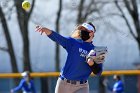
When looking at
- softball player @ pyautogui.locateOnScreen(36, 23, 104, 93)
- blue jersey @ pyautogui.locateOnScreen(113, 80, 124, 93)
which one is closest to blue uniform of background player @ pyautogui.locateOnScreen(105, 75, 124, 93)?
blue jersey @ pyautogui.locateOnScreen(113, 80, 124, 93)

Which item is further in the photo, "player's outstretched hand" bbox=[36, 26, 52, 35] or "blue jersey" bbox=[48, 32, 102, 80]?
"blue jersey" bbox=[48, 32, 102, 80]

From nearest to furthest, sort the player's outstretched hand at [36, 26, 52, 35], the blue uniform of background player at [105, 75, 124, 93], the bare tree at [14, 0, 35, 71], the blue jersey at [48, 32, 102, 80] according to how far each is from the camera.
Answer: the player's outstretched hand at [36, 26, 52, 35]
the blue jersey at [48, 32, 102, 80]
the blue uniform of background player at [105, 75, 124, 93]
the bare tree at [14, 0, 35, 71]

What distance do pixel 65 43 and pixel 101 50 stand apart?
1.87 feet

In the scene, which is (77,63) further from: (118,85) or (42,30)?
(118,85)

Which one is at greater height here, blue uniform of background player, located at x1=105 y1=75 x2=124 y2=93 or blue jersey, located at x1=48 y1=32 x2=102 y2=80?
blue jersey, located at x1=48 y1=32 x2=102 y2=80

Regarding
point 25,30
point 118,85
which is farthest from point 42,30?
point 25,30

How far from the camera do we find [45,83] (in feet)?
79.2

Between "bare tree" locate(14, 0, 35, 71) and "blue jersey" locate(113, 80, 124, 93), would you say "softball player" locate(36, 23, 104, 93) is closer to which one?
"blue jersey" locate(113, 80, 124, 93)

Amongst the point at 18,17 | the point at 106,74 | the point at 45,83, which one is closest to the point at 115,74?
the point at 106,74

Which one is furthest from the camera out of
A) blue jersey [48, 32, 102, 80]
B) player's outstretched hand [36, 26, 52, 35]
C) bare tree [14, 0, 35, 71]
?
bare tree [14, 0, 35, 71]

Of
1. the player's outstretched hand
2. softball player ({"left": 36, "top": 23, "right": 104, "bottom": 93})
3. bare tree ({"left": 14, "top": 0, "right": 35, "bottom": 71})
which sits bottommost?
bare tree ({"left": 14, "top": 0, "right": 35, "bottom": 71})

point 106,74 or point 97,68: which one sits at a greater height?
point 97,68

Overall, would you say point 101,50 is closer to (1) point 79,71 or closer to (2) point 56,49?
(1) point 79,71

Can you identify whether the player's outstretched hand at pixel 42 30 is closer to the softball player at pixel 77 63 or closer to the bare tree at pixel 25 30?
the softball player at pixel 77 63
